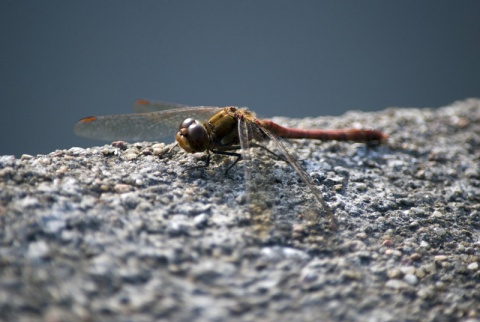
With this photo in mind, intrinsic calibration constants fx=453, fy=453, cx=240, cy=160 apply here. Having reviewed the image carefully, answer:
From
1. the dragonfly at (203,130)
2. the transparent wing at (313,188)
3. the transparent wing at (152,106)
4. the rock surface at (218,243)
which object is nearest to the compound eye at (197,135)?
the dragonfly at (203,130)

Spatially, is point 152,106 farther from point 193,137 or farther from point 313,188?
point 313,188

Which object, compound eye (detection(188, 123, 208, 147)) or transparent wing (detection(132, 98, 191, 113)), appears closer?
compound eye (detection(188, 123, 208, 147))

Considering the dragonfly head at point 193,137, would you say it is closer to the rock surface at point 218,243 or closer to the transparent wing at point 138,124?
the rock surface at point 218,243

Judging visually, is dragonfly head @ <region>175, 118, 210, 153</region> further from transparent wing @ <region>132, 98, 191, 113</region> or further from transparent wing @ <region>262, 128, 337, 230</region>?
transparent wing @ <region>132, 98, 191, 113</region>

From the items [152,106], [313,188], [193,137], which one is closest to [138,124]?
[152,106]

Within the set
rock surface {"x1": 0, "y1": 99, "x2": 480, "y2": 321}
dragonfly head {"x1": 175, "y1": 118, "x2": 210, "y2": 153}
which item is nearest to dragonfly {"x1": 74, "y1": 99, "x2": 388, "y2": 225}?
dragonfly head {"x1": 175, "y1": 118, "x2": 210, "y2": 153}

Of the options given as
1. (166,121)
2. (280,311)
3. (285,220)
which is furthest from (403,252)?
(166,121)
